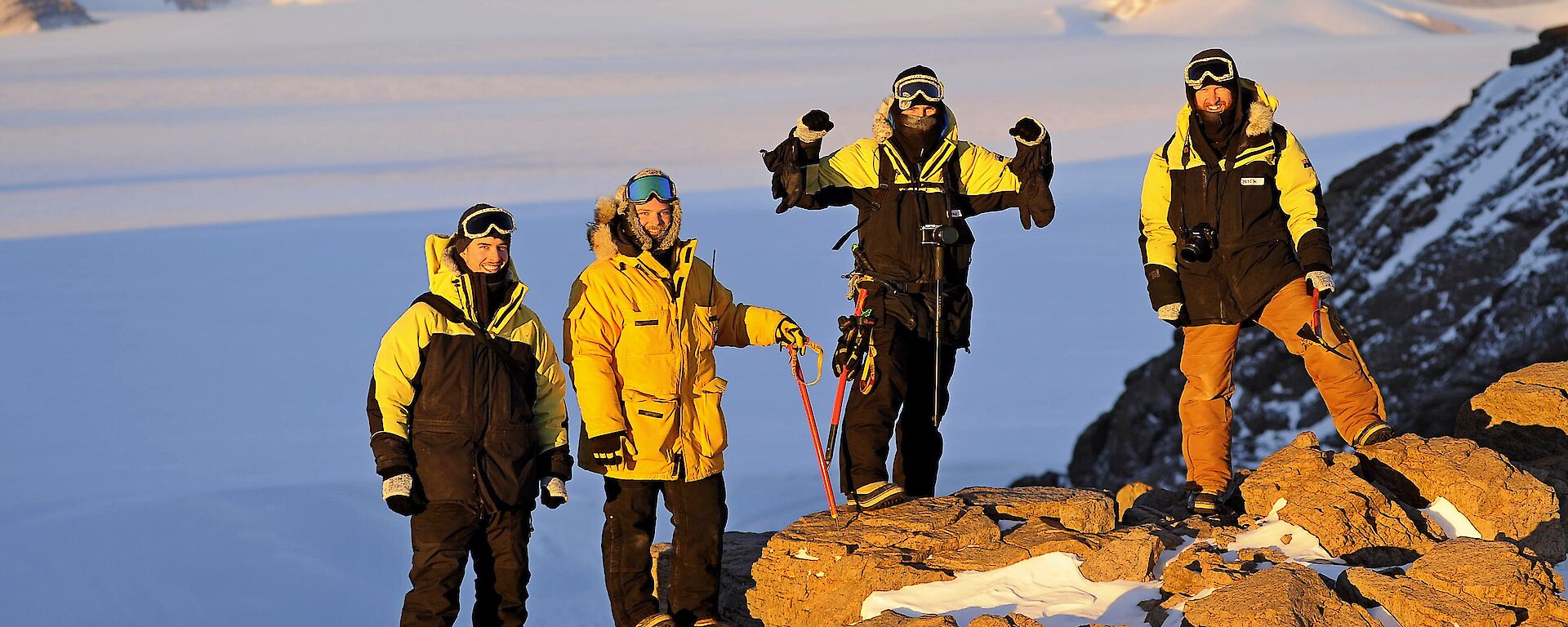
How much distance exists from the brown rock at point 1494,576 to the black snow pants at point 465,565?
150 inches

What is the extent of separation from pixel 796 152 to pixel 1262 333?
110 feet

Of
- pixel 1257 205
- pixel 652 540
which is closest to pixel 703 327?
pixel 652 540

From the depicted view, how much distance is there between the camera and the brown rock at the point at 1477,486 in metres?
8.45

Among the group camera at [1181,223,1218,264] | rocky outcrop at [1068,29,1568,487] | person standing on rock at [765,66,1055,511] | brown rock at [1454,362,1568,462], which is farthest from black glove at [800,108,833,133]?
rocky outcrop at [1068,29,1568,487]

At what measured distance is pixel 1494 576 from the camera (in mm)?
7395

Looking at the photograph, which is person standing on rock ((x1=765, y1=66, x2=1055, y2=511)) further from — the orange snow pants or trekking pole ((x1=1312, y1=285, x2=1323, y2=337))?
trekking pole ((x1=1312, y1=285, x2=1323, y2=337))

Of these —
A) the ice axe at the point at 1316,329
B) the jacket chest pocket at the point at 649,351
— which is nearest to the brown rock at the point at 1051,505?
the ice axe at the point at 1316,329

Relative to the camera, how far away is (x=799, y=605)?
8.46 metres

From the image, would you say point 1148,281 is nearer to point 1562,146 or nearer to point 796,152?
point 796,152

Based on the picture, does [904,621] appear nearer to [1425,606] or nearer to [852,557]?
[852,557]

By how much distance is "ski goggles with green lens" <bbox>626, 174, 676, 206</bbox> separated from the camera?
7703 millimetres

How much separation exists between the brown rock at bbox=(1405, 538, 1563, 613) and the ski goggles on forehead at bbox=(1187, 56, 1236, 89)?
2427 mm

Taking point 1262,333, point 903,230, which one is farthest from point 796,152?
point 1262,333

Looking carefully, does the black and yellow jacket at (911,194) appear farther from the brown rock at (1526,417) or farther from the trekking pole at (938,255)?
the brown rock at (1526,417)
